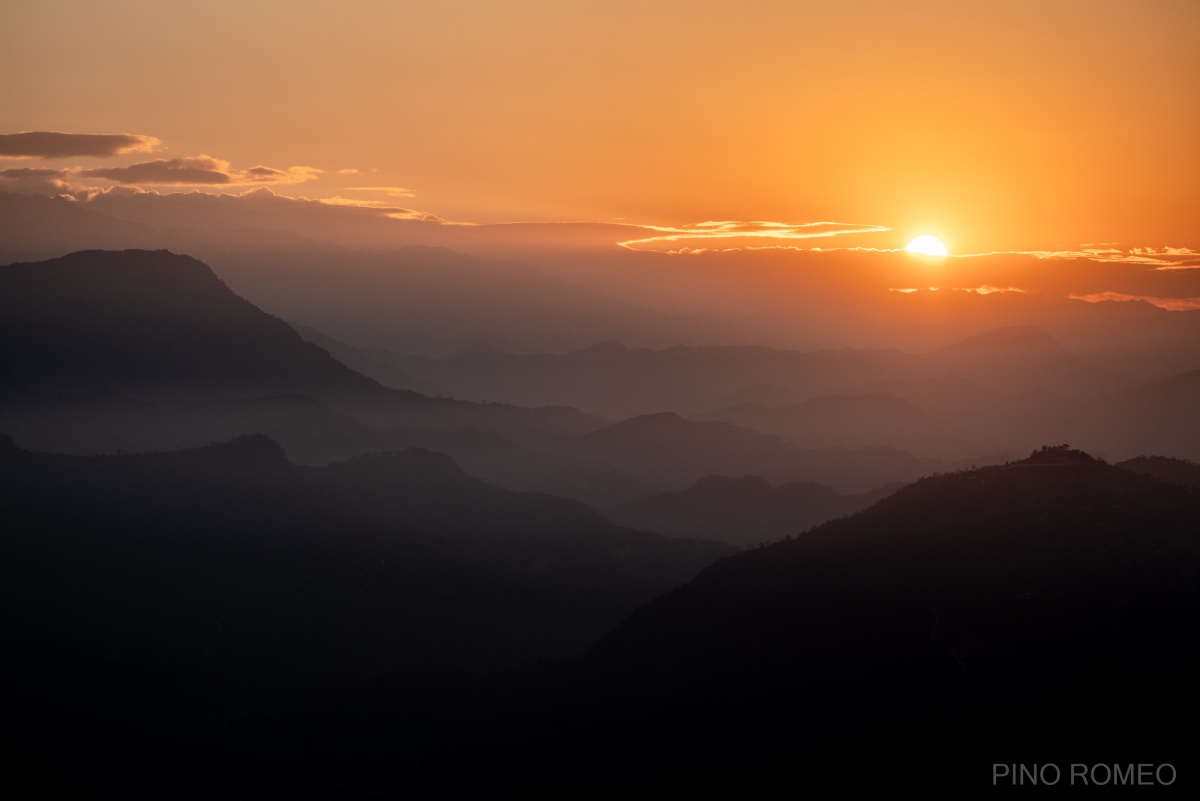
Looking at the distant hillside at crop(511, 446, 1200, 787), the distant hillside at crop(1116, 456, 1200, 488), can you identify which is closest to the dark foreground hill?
the distant hillside at crop(511, 446, 1200, 787)

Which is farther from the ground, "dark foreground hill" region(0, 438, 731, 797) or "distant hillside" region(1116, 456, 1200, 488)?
"distant hillside" region(1116, 456, 1200, 488)

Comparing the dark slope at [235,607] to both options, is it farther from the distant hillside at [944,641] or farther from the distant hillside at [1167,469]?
the distant hillside at [1167,469]

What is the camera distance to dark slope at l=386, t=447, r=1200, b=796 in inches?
3521

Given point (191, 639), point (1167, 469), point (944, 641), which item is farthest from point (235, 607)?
point (1167, 469)

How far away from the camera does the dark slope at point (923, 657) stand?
8944 centimetres

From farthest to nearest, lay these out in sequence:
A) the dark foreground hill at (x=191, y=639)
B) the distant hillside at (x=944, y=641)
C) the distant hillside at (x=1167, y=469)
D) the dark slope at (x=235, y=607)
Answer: the distant hillside at (x=1167, y=469) < the dark slope at (x=235, y=607) < the dark foreground hill at (x=191, y=639) < the distant hillside at (x=944, y=641)

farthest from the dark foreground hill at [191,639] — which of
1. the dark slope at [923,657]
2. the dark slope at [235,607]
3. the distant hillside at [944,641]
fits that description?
the distant hillside at [944,641]

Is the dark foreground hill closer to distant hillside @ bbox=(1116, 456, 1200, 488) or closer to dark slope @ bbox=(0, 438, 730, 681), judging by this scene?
dark slope @ bbox=(0, 438, 730, 681)

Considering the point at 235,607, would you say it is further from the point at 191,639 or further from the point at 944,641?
the point at 944,641

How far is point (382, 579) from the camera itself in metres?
193

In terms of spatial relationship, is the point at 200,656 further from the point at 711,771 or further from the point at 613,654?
the point at 711,771

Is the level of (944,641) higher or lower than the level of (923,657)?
higher

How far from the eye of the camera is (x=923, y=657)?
104938 millimetres

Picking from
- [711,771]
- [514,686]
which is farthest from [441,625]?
[711,771]
